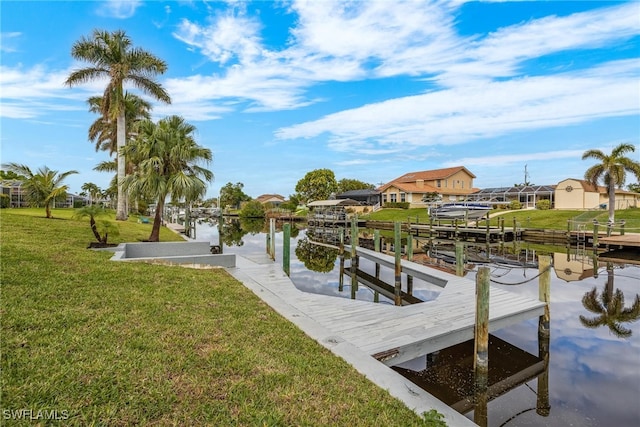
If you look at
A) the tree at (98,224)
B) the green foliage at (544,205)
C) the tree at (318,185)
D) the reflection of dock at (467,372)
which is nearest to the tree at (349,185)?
the tree at (318,185)

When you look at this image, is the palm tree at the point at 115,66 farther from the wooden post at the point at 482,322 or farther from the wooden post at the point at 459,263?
the wooden post at the point at 482,322

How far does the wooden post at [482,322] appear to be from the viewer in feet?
17.5

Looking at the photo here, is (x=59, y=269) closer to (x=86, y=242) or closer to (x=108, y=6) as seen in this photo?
(x=86, y=242)

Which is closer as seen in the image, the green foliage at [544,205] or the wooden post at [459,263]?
the wooden post at [459,263]

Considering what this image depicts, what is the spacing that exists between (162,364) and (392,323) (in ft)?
12.3

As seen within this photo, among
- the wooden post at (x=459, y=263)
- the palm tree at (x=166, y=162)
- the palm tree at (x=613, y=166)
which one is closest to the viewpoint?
the wooden post at (x=459, y=263)

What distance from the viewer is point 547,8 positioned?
1355 centimetres

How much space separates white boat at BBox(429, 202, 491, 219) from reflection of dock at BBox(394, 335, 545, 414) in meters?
22.2

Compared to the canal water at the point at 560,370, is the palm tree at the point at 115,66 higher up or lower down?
higher up

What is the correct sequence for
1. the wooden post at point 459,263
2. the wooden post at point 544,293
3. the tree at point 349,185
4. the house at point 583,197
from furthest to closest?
the tree at point 349,185, the house at point 583,197, the wooden post at point 459,263, the wooden post at point 544,293

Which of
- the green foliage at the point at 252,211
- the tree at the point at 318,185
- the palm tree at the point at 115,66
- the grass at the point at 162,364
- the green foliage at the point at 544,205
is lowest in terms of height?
the grass at the point at 162,364

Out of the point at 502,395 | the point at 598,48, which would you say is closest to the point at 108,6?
the point at 502,395

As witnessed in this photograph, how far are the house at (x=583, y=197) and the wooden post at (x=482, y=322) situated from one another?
42181 mm

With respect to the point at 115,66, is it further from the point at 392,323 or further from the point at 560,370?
the point at 560,370
